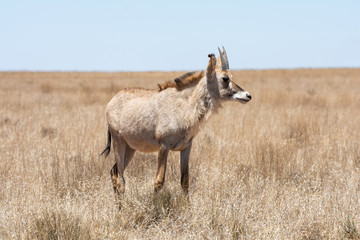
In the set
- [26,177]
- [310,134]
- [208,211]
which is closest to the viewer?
[208,211]

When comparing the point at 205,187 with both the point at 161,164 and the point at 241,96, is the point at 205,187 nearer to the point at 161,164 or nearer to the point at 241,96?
the point at 161,164

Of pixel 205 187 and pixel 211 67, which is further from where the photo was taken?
pixel 205 187

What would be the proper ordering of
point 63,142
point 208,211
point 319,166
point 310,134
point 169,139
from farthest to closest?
point 310,134, point 63,142, point 319,166, point 169,139, point 208,211

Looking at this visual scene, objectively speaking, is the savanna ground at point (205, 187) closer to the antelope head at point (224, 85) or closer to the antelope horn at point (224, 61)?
the antelope head at point (224, 85)

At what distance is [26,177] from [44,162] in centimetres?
111

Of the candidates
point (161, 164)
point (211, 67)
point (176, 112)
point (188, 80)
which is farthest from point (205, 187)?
point (211, 67)

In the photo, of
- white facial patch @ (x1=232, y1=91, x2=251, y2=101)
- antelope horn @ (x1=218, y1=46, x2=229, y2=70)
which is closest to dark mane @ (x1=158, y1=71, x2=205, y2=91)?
antelope horn @ (x1=218, y1=46, x2=229, y2=70)

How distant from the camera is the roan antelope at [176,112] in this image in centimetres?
608

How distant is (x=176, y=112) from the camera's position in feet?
20.3

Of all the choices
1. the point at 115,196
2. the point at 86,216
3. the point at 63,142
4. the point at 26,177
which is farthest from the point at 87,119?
the point at 86,216

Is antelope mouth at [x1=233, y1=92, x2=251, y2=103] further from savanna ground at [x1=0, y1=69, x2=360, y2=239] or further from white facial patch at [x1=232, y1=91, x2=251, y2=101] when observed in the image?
savanna ground at [x1=0, y1=69, x2=360, y2=239]

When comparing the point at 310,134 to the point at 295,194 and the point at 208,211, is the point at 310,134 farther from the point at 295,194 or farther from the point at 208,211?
the point at 208,211

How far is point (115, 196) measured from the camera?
6.30 meters

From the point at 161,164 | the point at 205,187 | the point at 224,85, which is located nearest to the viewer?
the point at 161,164
